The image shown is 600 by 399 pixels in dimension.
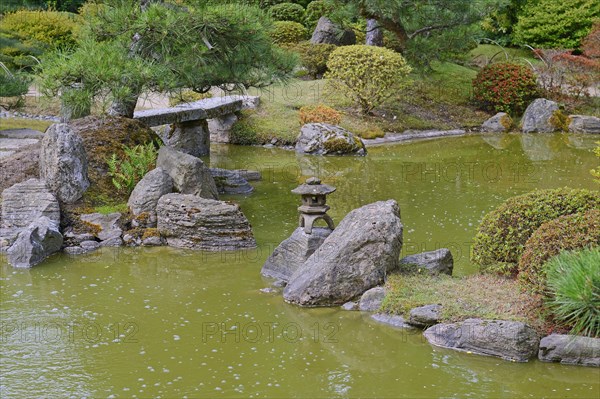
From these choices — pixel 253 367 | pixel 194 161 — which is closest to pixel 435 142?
pixel 194 161

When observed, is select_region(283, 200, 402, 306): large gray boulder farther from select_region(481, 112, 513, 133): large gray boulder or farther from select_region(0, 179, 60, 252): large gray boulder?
select_region(481, 112, 513, 133): large gray boulder

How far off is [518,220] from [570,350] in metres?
2.00

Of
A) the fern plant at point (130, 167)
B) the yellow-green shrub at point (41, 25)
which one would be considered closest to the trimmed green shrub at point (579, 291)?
the fern plant at point (130, 167)

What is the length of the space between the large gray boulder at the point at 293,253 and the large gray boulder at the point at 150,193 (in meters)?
2.53

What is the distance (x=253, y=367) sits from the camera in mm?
8250

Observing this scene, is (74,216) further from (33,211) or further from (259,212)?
(259,212)

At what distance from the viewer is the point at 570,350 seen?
26.9 feet

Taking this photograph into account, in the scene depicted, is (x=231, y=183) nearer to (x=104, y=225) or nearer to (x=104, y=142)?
(x=104, y=142)

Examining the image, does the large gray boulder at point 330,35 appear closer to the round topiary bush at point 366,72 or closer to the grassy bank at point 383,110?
the grassy bank at point 383,110

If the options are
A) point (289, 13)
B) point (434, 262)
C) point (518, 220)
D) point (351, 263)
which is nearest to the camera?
point (518, 220)

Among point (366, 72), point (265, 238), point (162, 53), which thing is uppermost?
point (162, 53)

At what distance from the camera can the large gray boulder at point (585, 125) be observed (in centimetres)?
2394

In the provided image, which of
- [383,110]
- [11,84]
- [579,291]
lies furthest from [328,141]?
[579,291]

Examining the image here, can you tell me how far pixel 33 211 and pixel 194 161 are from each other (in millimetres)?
2603
